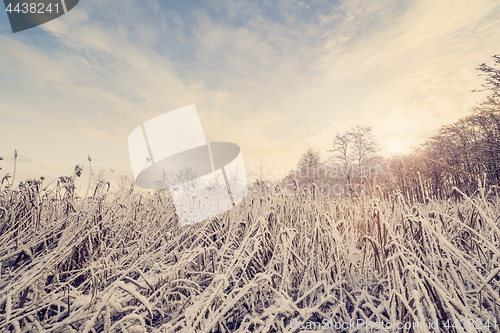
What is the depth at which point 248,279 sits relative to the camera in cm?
192

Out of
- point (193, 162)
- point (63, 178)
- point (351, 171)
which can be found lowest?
point (351, 171)

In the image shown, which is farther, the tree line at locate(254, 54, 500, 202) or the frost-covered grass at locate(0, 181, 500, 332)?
the tree line at locate(254, 54, 500, 202)

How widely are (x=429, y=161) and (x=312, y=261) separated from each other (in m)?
16.6

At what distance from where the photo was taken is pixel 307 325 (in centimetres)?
144

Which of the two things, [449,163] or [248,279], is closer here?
[248,279]

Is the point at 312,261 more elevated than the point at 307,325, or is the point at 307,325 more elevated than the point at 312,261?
Result: the point at 312,261

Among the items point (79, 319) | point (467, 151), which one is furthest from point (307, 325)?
point (467, 151)

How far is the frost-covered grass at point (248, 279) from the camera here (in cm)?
131

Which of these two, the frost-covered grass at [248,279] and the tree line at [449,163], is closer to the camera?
the frost-covered grass at [248,279]

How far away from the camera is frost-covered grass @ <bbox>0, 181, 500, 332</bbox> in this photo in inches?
51.6

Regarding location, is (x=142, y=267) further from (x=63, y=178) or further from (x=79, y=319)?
(x=63, y=178)

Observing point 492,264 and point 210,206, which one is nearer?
point 492,264

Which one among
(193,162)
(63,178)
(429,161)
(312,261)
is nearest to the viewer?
(312,261)

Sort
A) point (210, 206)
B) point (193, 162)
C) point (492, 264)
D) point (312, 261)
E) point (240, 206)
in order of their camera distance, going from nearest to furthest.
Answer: point (492, 264)
point (312, 261)
point (210, 206)
point (240, 206)
point (193, 162)
